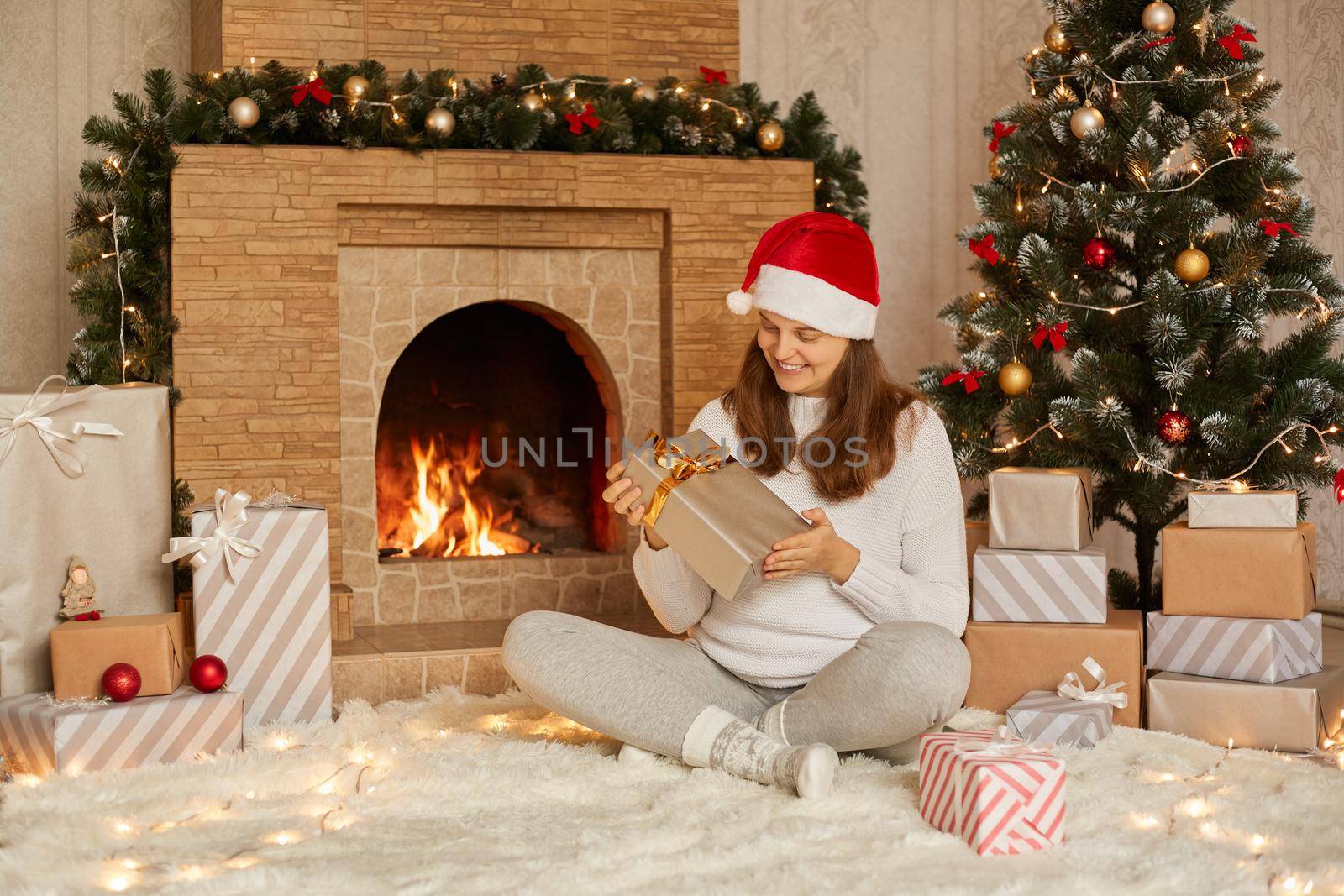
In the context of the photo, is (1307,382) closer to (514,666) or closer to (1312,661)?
(1312,661)

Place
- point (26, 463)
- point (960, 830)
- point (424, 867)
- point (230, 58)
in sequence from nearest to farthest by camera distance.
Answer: point (424, 867) < point (960, 830) < point (26, 463) < point (230, 58)

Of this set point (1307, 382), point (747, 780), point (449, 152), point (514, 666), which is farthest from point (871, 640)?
point (449, 152)

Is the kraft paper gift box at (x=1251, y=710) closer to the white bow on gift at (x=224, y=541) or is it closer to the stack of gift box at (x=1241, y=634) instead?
the stack of gift box at (x=1241, y=634)

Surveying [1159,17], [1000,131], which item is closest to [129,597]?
[1000,131]

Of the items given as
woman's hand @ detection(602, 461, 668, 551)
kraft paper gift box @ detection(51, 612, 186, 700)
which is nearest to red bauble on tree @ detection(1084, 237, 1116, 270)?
woman's hand @ detection(602, 461, 668, 551)

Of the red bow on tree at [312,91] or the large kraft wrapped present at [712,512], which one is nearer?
the large kraft wrapped present at [712,512]

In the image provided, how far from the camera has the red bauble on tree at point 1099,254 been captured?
2707 mm

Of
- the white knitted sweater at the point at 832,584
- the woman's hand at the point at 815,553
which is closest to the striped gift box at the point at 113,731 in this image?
the white knitted sweater at the point at 832,584

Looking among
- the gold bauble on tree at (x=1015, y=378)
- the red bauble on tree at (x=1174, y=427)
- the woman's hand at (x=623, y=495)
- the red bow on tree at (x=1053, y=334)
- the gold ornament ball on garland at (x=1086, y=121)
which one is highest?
the gold ornament ball on garland at (x=1086, y=121)

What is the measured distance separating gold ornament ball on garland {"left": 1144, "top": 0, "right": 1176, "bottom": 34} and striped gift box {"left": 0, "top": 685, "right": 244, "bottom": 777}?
2.24m

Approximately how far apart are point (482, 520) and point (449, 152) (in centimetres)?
99

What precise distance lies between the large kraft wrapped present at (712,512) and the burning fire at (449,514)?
1.54 meters

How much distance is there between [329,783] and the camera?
1850mm

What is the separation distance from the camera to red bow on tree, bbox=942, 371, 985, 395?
272 cm
